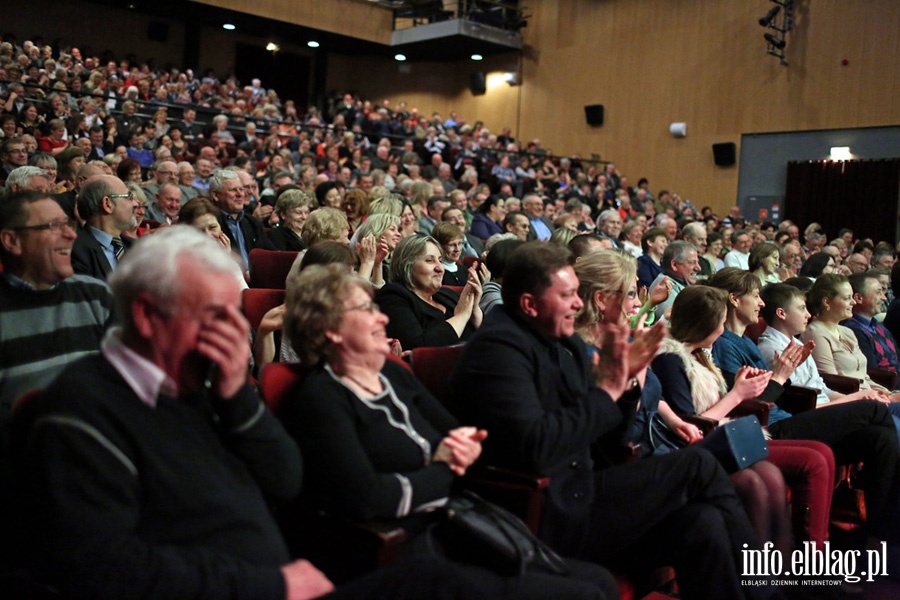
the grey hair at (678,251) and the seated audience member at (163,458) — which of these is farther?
the grey hair at (678,251)

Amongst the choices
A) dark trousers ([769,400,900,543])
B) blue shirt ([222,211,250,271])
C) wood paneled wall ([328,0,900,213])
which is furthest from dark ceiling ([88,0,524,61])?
dark trousers ([769,400,900,543])

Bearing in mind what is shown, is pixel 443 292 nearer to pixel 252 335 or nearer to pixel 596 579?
pixel 252 335

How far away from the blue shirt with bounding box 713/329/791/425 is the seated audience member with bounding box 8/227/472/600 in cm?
171

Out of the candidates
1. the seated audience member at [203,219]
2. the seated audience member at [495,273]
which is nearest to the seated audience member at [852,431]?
the seated audience member at [495,273]

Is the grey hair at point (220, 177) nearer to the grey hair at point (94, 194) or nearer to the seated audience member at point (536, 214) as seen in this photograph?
the grey hair at point (94, 194)

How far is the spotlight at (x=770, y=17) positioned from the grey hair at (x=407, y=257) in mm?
9273

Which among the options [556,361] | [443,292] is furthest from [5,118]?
[556,361]

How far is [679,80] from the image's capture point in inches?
487

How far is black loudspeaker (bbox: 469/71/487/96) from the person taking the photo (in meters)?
15.2

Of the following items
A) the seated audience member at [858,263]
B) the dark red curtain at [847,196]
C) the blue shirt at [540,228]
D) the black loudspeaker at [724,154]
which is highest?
the black loudspeaker at [724,154]

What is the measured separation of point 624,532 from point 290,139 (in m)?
8.11

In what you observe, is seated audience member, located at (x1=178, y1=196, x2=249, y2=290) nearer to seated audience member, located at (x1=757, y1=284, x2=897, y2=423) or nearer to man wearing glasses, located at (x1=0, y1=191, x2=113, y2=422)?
man wearing glasses, located at (x1=0, y1=191, x2=113, y2=422)

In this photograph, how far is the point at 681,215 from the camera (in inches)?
439

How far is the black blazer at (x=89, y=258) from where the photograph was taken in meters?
2.66
